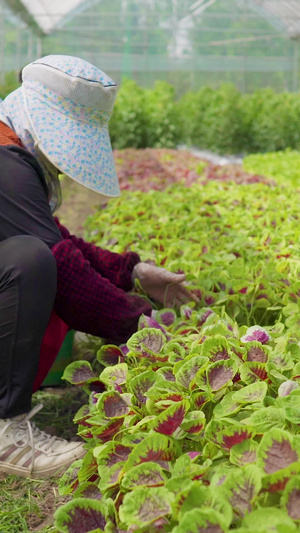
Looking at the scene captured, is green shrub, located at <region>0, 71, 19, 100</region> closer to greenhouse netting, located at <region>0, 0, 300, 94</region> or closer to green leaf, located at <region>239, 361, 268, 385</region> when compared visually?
greenhouse netting, located at <region>0, 0, 300, 94</region>

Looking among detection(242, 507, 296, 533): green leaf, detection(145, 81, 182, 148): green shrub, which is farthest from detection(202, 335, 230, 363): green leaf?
detection(145, 81, 182, 148): green shrub

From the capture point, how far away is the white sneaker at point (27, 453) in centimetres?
191

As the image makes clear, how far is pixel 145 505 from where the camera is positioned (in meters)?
1.08

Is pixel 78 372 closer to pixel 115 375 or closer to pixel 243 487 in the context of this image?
pixel 115 375

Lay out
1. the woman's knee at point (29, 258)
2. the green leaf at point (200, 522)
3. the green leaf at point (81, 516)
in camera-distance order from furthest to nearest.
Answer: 1. the woman's knee at point (29, 258)
2. the green leaf at point (81, 516)
3. the green leaf at point (200, 522)

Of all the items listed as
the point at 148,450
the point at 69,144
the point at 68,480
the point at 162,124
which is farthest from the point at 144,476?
the point at 162,124

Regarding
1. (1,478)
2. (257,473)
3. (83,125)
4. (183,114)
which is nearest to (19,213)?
(83,125)

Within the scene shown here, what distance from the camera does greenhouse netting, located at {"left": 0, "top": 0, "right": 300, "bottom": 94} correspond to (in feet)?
51.9

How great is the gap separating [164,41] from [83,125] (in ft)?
49.6

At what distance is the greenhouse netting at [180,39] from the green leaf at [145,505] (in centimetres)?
1543

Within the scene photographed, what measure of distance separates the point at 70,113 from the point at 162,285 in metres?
0.73

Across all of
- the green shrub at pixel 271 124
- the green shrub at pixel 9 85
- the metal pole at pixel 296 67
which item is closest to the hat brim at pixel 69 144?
the green shrub at pixel 9 85

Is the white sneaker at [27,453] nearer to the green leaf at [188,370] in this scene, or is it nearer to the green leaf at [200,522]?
the green leaf at [188,370]

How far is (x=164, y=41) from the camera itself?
16.2m
